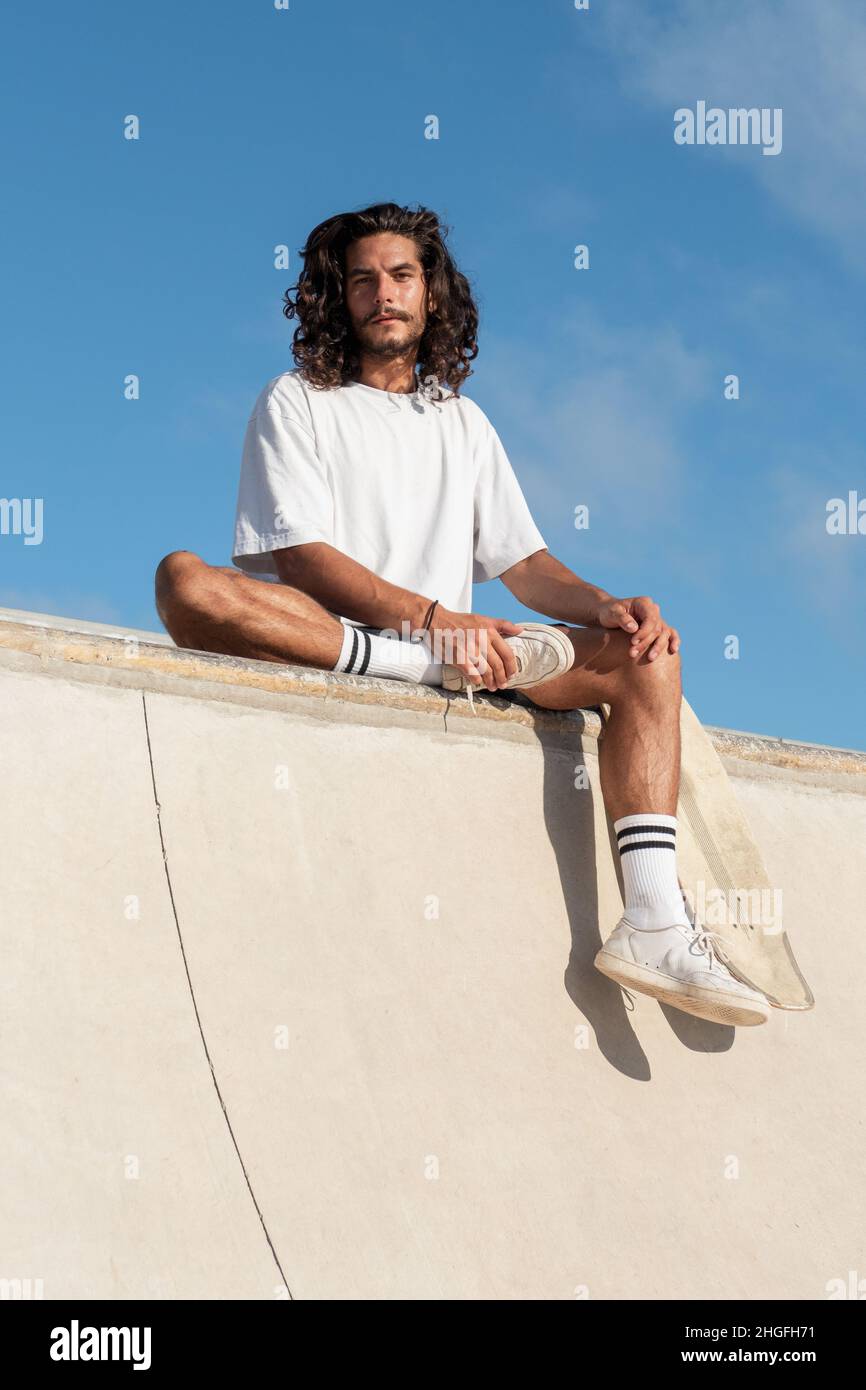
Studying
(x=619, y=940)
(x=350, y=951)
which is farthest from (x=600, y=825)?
(x=350, y=951)

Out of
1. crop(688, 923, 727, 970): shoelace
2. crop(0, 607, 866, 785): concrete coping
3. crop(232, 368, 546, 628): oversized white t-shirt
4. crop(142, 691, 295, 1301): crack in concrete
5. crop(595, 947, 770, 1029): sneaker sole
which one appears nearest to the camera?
crop(142, 691, 295, 1301): crack in concrete

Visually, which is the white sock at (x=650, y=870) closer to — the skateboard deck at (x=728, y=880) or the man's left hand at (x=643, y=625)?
the skateboard deck at (x=728, y=880)

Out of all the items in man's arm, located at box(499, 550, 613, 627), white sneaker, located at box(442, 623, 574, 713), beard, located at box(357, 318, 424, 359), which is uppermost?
beard, located at box(357, 318, 424, 359)

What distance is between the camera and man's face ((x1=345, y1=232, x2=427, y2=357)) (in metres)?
4.34

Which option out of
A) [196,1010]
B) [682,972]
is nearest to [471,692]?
[682,972]

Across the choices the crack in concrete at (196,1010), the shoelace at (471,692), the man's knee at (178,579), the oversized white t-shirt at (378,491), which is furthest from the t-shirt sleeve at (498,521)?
the crack in concrete at (196,1010)

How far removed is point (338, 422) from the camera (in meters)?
4.14

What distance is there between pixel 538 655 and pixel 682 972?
1.01 m

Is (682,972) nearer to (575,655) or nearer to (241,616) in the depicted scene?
(575,655)

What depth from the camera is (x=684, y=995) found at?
3219mm

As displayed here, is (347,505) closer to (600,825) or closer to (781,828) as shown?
(600,825)

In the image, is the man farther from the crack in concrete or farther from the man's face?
the crack in concrete

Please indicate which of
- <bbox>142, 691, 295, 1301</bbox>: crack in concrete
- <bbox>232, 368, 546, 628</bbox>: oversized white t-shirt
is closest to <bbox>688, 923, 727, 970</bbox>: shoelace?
<bbox>142, 691, 295, 1301</bbox>: crack in concrete

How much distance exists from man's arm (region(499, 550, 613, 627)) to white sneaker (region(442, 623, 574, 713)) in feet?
0.66
